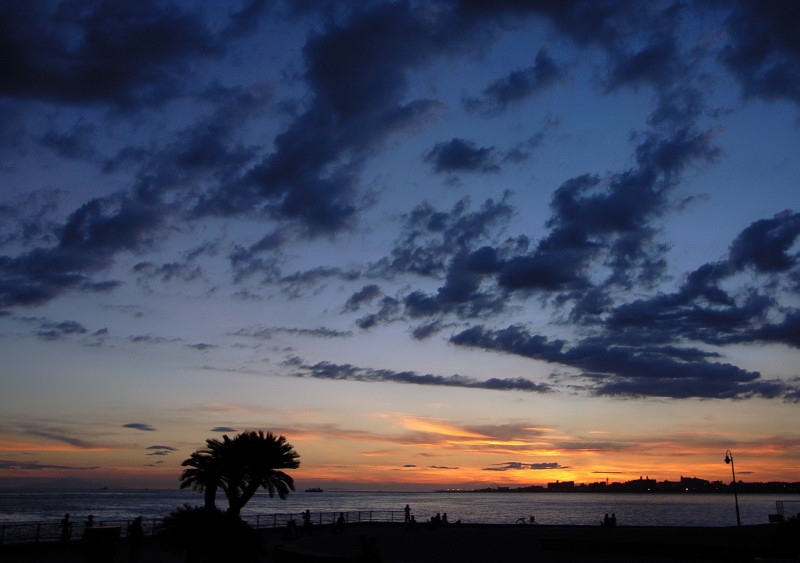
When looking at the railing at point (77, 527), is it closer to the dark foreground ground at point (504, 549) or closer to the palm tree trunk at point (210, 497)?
the palm tree trunk at point (210, 497)

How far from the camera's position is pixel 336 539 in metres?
41.2

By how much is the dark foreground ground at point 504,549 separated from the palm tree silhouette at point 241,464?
119 inches

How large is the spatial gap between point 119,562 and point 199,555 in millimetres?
11301

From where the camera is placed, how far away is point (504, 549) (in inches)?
1438

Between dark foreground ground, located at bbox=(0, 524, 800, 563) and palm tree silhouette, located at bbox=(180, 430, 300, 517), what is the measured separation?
3.02 metres

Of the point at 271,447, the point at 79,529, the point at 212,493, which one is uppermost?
the point at 271,447

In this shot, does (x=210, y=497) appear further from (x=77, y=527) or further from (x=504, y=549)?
(x=77, y=527)

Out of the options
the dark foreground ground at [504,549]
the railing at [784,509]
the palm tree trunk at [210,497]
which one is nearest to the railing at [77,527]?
the palm tree trunk at [210,497]

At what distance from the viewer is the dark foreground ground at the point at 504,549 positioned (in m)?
27.4

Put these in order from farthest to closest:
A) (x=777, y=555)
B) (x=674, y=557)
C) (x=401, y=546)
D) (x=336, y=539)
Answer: (x=336, y=539) → (x=401, y=546) → (x=674, y=557) → (x=777, y=555)

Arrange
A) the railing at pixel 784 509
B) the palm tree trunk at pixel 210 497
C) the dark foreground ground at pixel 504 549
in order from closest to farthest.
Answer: the palm tree trunk at pixel 210 497 < the dark foreground ground at pixel 504 549 < the railing at pixel 784 509

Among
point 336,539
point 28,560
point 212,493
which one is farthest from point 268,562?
point 336,539

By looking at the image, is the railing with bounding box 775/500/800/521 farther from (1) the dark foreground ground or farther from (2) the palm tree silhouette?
(2) the palm tree silhouette

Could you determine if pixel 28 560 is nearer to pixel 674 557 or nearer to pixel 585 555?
pixel 585 555
